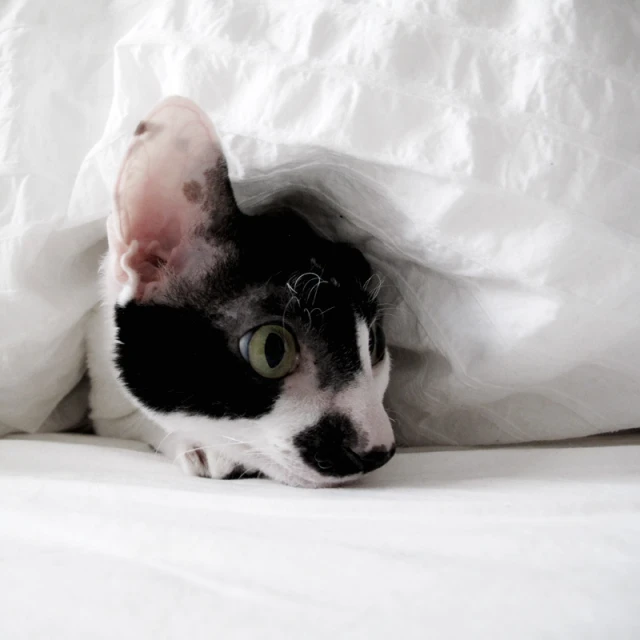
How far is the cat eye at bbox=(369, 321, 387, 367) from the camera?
837mm

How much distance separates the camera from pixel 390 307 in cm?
93

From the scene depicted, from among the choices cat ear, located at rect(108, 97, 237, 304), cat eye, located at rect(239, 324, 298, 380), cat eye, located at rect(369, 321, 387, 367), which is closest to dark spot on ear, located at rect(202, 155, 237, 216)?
cat ear, located at rect(108, 97, 237, 304)

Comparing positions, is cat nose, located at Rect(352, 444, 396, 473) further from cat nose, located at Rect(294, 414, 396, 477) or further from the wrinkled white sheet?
the wrinkled white sheet

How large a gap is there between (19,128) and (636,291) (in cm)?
82

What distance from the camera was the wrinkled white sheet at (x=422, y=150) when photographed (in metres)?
0.66

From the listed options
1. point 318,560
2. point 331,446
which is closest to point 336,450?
point 331,446

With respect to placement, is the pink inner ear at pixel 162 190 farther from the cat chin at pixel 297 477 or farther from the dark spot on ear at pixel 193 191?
the cat chin at pixel 297 477

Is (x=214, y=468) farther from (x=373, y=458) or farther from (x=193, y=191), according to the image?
(x=193, y=191)

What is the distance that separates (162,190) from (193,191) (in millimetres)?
38

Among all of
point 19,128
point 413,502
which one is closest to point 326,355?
point 413,502

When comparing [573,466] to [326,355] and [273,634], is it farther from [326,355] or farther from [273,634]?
[273,634]

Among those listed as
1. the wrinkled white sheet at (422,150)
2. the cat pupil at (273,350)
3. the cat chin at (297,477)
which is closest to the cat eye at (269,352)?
the cat pupil at (273,350)

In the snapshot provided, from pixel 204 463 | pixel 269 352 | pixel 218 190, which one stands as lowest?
pixel 204 463

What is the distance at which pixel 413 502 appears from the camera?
567 millimetres
